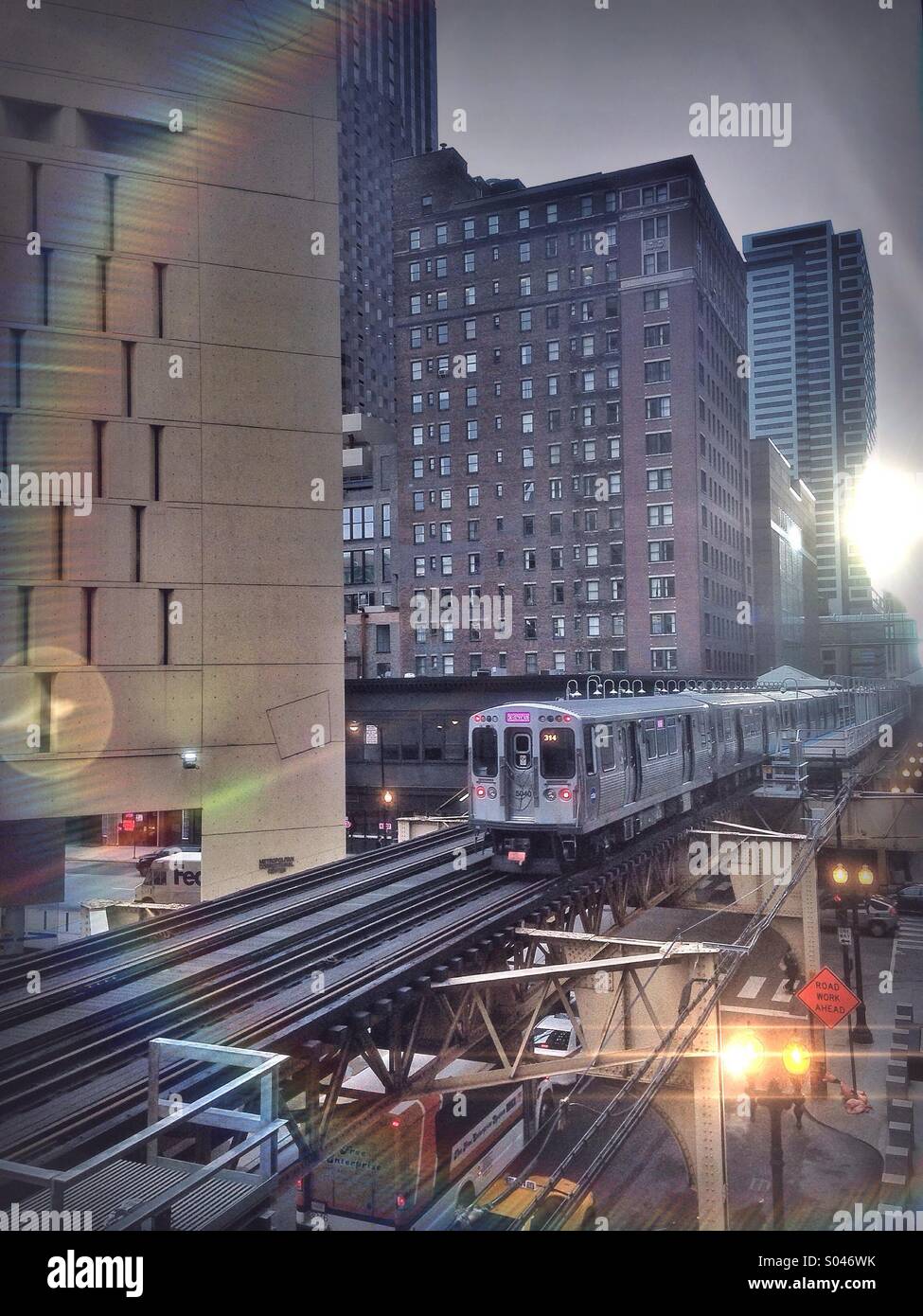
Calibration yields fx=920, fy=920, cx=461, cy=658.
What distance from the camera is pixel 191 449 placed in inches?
840

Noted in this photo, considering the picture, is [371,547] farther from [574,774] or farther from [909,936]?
[574,774]

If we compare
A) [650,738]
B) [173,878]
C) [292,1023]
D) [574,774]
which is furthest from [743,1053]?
[173,878]

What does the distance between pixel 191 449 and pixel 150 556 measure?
270 centimetres

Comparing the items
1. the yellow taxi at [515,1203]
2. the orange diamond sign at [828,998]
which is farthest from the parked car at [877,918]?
the yellow taxi at [515,1203]

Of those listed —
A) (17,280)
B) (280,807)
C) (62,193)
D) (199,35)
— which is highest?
(199,35)

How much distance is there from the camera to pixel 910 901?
34750 mm

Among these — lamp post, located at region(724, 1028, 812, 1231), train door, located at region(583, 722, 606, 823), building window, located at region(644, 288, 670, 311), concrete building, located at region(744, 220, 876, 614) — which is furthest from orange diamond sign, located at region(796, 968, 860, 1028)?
concrete building, located at region(744, 220, 876, 614)

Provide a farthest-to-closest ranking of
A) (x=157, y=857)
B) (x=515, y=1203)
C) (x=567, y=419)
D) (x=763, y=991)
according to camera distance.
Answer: (x=567, y=419), (x=157, y=857), (x=763, y=991), (x=515, y=1203)

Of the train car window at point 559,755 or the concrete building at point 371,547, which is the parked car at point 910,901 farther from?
the concrete building at point 371,547

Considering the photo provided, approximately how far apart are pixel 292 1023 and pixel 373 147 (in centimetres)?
11007

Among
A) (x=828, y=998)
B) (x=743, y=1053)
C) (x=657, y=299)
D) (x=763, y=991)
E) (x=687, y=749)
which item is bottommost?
(x=763, y=991)

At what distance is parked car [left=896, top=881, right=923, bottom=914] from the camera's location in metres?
34.7
